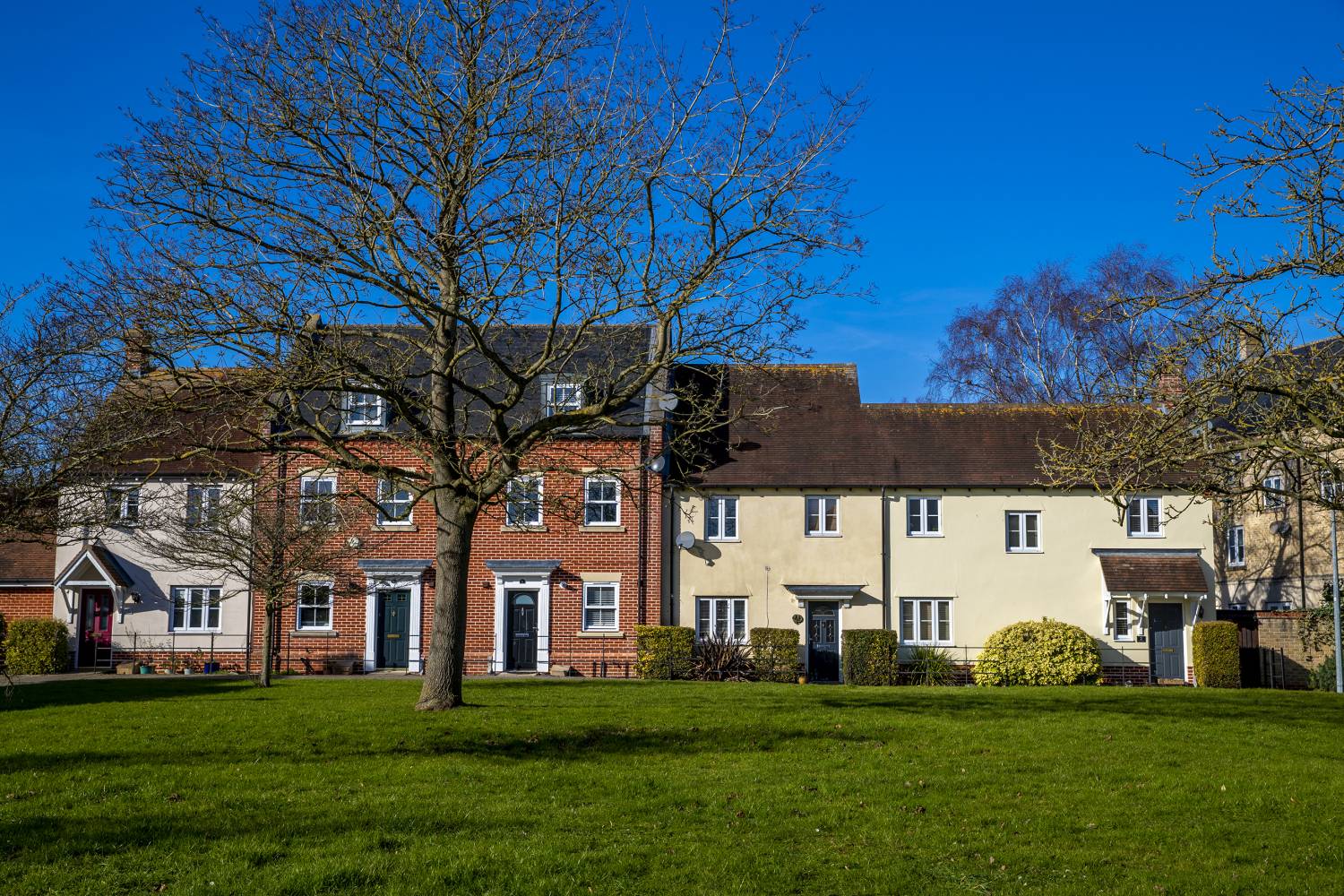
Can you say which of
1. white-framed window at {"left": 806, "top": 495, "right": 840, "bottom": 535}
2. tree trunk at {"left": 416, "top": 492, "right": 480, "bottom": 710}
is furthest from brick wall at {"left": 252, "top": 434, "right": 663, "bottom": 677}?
tree trunk at {"left": 416, "top": 492, "right": 480, "bottom": 710}

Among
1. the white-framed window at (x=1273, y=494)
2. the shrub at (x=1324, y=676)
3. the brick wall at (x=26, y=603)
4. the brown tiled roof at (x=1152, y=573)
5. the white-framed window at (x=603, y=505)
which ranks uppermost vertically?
the white-framed window at (x=603, y=505)

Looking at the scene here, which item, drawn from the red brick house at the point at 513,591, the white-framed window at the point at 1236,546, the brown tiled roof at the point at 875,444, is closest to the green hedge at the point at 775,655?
the red brick house at the point at 513,591

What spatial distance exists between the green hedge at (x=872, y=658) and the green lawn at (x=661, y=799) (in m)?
11.7

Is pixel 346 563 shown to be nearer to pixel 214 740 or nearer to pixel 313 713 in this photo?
pixel 313 713

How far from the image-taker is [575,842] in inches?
362

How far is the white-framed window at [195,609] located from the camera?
3247 cm

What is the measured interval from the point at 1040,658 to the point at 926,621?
131 inches

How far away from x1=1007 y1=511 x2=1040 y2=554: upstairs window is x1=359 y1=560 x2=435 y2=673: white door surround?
15631 millimetres

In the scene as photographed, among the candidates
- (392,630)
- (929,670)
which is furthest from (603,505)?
(929,670)

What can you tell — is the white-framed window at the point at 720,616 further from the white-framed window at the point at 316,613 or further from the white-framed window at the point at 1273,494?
the white-framed window at the point at 1273,494

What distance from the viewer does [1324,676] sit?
28859mm

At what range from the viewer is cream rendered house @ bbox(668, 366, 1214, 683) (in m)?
31.7

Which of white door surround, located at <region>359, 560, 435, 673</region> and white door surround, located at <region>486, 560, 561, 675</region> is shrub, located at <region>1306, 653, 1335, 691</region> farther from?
white door surround, located at <region>359, 560, 435, 673</region>

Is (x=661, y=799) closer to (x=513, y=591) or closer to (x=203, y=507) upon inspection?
(x=203, y=507)
